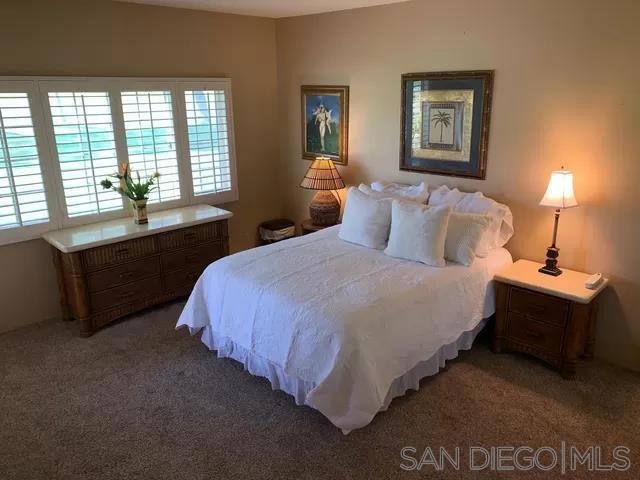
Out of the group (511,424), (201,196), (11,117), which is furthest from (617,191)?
(11,117)

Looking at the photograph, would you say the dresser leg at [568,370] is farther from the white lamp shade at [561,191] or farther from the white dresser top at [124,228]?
the white dresser top at [124,228]

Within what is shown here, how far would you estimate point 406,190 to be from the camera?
12.7ft

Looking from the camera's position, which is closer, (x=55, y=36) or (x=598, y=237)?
(x=598, y=237)

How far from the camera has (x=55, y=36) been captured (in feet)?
11.5

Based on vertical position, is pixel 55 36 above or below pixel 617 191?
above

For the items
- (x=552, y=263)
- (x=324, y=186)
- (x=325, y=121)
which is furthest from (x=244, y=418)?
(x=325, y=121)

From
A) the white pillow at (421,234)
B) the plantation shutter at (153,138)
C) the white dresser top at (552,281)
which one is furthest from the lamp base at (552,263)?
the plantation shutter at (153,138)

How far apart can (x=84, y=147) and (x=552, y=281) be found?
351 cm

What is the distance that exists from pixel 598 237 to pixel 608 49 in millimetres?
1161

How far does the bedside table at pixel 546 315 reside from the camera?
116 inches

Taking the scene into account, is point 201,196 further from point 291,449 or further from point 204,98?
point 291,449

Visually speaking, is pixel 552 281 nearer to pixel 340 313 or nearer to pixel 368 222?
pixel 368 222

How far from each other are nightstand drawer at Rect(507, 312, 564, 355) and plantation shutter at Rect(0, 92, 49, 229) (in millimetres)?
3489

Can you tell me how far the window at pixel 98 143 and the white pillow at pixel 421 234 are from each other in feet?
6.96
